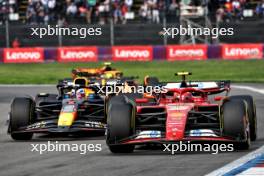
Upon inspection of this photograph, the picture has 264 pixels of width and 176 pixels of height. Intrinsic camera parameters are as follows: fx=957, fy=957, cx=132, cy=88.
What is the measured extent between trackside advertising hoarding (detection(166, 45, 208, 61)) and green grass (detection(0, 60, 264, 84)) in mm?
570

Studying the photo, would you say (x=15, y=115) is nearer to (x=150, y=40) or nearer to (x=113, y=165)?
Result: (x=113, y=165)

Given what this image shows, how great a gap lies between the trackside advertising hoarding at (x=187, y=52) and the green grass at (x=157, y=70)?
1.87ft

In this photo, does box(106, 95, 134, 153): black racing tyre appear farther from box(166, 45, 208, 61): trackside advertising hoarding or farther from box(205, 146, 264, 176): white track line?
box(166, 45, 208, 61): trackside advertising hoarding

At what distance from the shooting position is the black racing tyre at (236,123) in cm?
1425

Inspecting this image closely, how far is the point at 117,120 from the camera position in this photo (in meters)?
14.6

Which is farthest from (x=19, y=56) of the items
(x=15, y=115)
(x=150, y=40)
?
(x=15, y=115)

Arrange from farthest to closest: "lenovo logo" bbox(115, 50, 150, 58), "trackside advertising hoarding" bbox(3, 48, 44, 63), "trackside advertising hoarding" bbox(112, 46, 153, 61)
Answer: "trackside advertising hoarding" bbox(3, 48, 44, 63)
"lenovo logo" bbox(115, 50, 150, 58)
"trackside advertising hoarding" bbox(112, 46, 153, 61)

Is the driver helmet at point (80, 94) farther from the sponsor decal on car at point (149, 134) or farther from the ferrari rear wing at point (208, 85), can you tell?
the sponsor decal on car at point (149, 134)

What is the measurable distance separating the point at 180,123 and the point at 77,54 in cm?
3411

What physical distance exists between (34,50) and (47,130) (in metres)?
31.5

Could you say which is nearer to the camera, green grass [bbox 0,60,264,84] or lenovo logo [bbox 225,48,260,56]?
green grass [bbox 0,60,264,84]
